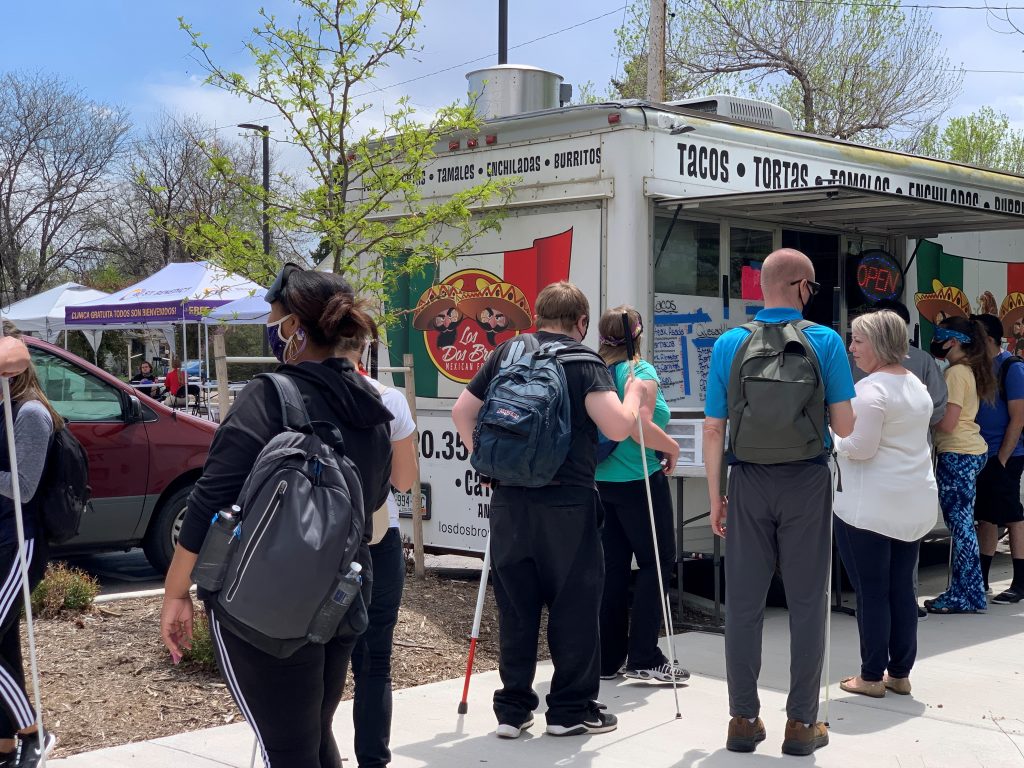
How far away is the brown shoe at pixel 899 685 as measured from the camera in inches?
227

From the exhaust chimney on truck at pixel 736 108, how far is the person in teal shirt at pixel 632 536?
3056mm

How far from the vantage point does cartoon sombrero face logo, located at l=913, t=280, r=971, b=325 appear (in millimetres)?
9797

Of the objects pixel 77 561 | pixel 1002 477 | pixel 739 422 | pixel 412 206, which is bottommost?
pixel 77 561

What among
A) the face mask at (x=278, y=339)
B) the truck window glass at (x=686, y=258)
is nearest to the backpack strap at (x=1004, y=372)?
the truck window glass at (x=686, y=258)

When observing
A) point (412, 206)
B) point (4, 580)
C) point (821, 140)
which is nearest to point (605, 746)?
point (4, 580)

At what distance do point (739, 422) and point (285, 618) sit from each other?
2.52m

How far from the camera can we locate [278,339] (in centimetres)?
335

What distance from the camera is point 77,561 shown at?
10117 millimetres

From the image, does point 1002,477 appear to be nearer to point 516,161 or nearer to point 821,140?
point 821,140

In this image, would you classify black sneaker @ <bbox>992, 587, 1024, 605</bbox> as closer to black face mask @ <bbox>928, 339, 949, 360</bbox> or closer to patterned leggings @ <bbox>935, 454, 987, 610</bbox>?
A: patterned leggings @ <bbox>935, 454, 987, 610</bbox>

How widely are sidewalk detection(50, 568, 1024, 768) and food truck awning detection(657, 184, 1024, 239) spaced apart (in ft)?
8.74

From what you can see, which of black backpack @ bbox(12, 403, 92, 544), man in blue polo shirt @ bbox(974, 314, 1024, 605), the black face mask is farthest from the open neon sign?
black backpack @ bbox(12, 403, 92, 544)

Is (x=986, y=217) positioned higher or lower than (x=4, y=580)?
higher

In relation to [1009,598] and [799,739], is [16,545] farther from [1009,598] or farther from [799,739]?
[1009,598]
